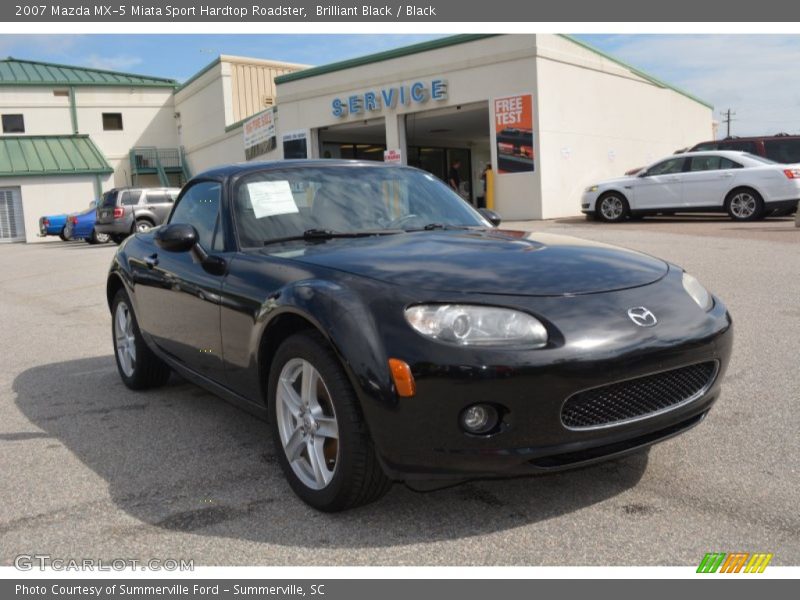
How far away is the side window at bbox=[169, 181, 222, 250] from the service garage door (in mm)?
38156

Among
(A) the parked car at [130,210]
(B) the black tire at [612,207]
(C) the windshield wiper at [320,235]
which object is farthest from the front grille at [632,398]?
(A) the parked car at [130,210]

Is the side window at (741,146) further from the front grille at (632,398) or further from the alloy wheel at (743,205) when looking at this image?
the front grille at (632,398)

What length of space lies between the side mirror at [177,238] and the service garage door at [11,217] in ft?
128

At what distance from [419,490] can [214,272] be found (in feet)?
5.54

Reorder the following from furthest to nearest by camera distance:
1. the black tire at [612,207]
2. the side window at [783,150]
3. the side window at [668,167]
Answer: the black tire at [612,207], the side window at [783,150], the side window at [668,167]

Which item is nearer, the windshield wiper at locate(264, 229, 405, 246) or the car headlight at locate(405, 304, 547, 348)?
the car headlight at locate(405, 304, 547, 348)

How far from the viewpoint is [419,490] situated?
9.42 ft

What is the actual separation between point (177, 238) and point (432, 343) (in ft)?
6.10

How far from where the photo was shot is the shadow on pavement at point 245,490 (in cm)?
294

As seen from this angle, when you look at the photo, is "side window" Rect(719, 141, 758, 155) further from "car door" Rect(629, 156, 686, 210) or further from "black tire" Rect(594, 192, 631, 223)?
"black tire" Rect(594, 192, 631, 223)

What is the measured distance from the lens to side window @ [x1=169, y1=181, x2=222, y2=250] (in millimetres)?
4250
